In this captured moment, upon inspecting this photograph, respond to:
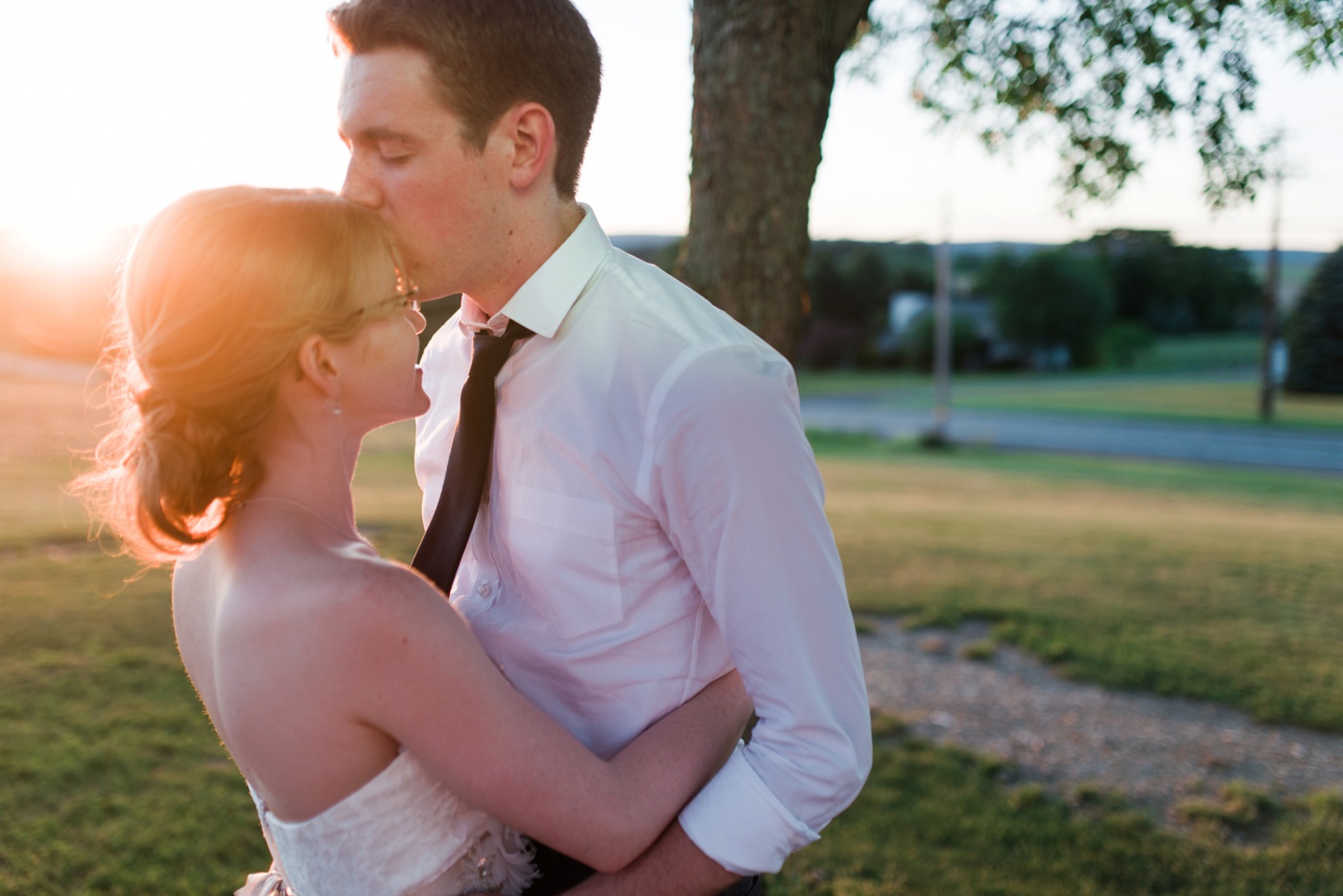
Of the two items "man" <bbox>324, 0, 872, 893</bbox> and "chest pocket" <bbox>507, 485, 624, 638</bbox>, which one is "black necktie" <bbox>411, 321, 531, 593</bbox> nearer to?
"man" <bbox>324, 0, 872, 893</bbox>

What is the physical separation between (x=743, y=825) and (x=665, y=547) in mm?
445

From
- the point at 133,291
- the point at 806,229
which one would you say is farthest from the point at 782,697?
the point at 806,229

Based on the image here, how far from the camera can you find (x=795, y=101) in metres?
3.03

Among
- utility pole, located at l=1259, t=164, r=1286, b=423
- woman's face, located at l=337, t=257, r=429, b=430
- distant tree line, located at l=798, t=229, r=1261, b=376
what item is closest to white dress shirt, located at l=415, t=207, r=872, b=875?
woman's face, located at l=337, t=257, r=429, b=430

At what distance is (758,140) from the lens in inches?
119

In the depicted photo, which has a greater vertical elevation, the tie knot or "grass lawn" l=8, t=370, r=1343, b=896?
the tie knot

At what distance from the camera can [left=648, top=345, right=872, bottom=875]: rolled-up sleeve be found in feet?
5.00

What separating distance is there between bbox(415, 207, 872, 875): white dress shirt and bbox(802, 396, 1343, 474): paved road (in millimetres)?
28725

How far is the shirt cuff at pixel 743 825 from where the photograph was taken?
155cm

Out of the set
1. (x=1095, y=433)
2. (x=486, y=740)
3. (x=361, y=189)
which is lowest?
(x=1095, y=433)

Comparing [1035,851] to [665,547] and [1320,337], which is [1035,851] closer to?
[665,547]

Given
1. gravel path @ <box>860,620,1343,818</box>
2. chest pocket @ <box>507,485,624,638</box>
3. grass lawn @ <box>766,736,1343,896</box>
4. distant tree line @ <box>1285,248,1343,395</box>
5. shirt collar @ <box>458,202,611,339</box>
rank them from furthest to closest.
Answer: distant tree line @ <box>1285,248,1343,395</box>, gravel path @ <box>860,620,1343,818</box>, grass lawn @ <box>766,736,1343,896</box>, shirt collar @ <box>458,202,611,339</box>, chest pocket @ <box>507,485,624,638</box>

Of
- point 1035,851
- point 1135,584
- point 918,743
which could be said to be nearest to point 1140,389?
point 1135,584

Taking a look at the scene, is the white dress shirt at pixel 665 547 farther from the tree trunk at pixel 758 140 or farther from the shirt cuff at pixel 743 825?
the tree trunk at pixel 758 140
